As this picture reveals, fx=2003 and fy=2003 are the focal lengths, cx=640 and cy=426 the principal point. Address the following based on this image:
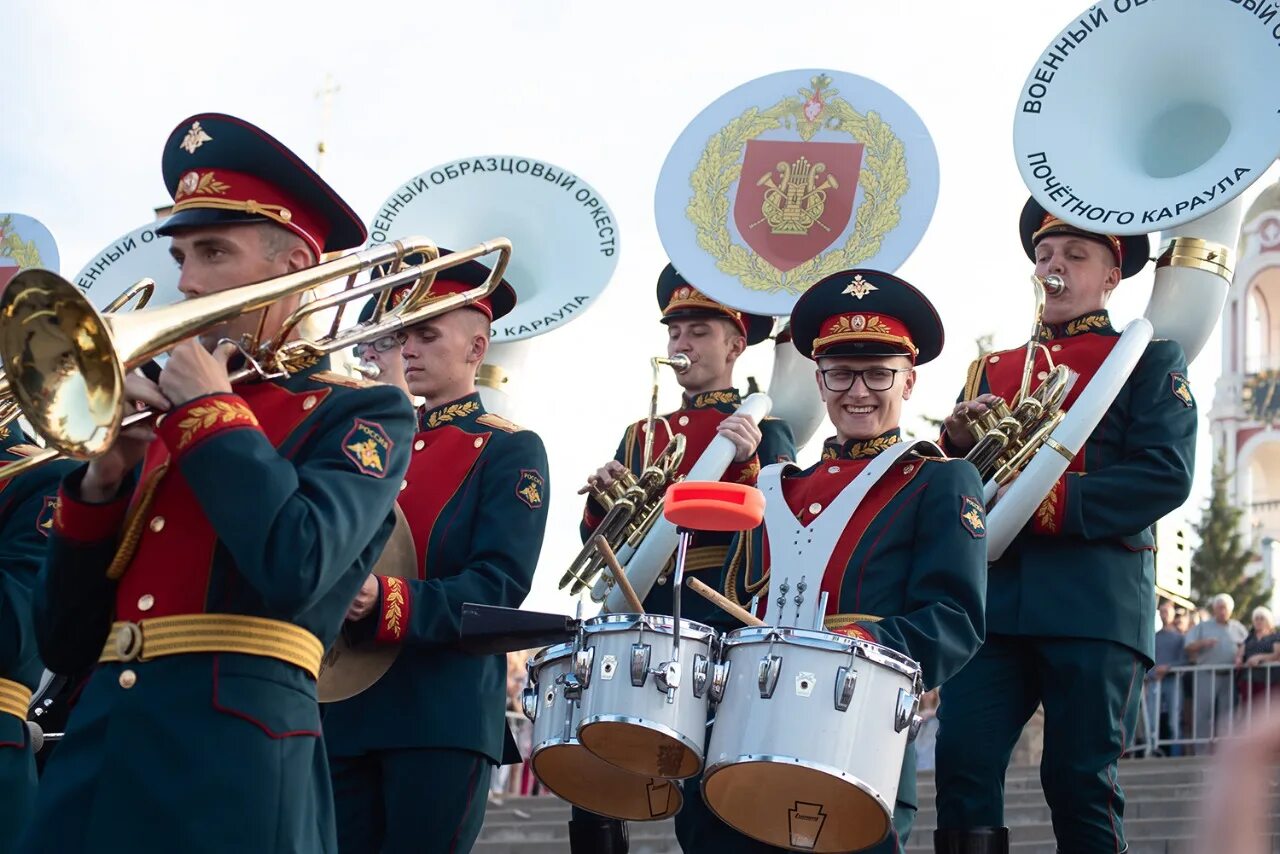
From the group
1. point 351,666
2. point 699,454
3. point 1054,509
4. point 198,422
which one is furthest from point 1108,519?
point 198,422

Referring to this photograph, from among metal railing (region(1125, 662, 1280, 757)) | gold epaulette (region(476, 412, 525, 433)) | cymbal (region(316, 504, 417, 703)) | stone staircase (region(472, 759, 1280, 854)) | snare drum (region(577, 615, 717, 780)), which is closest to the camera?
snare drum (region(577, 615, 717, 780))

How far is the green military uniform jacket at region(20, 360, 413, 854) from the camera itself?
3939 mm

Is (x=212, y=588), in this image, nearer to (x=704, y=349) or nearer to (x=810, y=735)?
(x=810, y=735)

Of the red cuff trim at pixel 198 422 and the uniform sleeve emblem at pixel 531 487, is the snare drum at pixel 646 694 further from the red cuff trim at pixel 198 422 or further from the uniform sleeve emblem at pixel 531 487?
the red cuff trim at pixel 198 422

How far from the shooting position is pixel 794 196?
7.97 metres

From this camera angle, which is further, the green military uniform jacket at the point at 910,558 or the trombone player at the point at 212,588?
the green military uniform jacket at the point at 910,558

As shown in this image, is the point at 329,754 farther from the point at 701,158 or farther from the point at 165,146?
the point at 701,158

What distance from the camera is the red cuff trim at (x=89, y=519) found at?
13.8 feet

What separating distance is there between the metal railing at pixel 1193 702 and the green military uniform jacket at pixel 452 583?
8792 millimetres

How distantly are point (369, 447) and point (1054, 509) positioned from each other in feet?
10.3

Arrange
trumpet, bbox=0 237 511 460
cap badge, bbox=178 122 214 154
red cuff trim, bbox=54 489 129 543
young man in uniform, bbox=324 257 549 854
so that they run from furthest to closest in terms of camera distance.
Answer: young man in uniform, bbox=324 257 549 854, cap badge, bbox=178 122 214 154, red cuff trim, bbox=54 489 129 543, trumpet, bbox=0 237 511 460

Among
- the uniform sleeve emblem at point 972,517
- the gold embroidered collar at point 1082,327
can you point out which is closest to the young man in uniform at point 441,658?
the uniform sleeve emblem at point 972,517

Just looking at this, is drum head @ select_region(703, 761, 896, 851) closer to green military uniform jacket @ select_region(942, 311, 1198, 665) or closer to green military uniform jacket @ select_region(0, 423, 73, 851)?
green military uniform jacket @ select_region(942, 311, 1198, 665)

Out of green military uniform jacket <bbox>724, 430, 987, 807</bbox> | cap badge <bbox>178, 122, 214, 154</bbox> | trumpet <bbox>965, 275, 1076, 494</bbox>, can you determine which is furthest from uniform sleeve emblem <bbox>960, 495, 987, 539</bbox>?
cap badge <bbox>178, 122, 214, 154</bbox>
